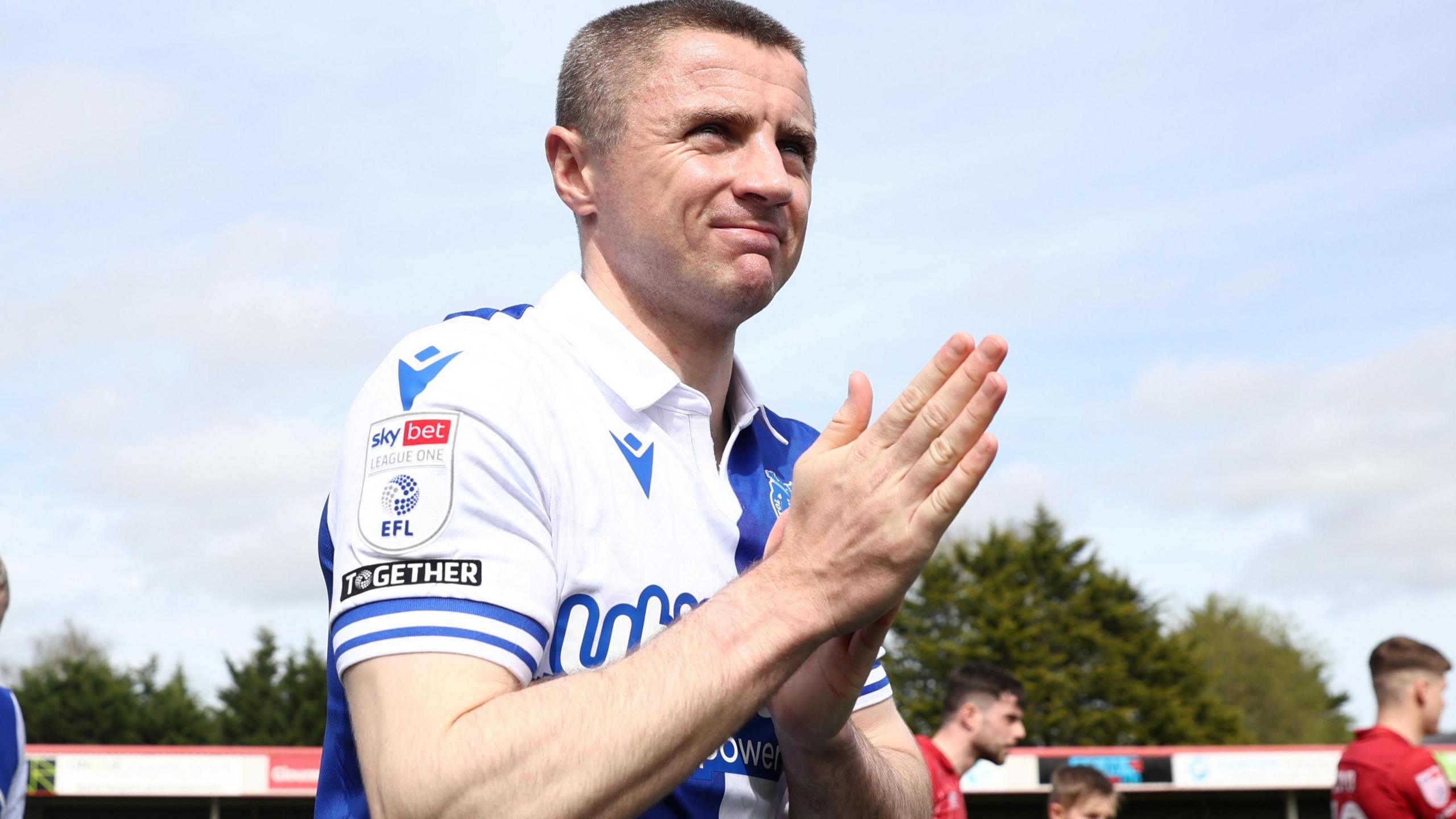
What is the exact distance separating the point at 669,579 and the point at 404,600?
0.58 meters

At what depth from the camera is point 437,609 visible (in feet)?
7.14

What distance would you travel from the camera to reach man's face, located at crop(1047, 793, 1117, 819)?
11.5m

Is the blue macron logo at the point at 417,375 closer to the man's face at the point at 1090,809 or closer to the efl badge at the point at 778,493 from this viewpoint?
the efl badge at the point at 778,493

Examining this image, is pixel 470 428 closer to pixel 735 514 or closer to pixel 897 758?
pixel 735 514

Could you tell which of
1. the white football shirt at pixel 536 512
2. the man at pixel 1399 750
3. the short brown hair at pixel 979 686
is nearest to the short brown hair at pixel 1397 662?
the man at pixel 1399 750

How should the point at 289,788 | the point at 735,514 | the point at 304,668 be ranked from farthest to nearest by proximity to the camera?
the point at 304,668
the point at 289,788
the point at 735,514

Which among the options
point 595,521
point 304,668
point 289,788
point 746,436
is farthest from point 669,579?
point 304,668

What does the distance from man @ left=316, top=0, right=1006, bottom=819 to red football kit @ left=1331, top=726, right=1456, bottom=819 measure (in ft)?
24.3

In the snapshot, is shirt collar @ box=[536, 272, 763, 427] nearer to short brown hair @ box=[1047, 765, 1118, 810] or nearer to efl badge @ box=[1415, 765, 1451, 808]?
efl badge @ box=[1415, 765, 1451, 808]

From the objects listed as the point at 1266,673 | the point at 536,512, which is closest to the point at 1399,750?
the point at 536,512

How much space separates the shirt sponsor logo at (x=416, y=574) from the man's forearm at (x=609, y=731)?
222 millimetres

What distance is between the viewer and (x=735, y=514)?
9.53 ft

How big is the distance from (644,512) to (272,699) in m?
57.2

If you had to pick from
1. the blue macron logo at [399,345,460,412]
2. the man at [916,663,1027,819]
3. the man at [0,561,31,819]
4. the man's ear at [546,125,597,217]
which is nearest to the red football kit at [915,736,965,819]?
the man at [916,663,1027,819]
